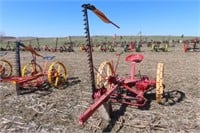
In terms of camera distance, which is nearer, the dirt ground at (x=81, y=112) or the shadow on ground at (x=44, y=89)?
the dirt ground at (x=81, y=112)

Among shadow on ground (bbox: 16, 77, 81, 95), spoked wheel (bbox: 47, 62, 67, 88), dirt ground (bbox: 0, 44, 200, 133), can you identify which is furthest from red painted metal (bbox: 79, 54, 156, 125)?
spoked wheel (bbox: 47, 62, 67, 88)

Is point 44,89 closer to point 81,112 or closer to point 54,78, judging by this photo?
point 54,78

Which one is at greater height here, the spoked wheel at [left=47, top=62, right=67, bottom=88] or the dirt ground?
the spoked wheel at [left=47, top=62, right=67, bottom=88]

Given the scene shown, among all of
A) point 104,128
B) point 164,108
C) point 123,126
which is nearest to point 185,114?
point 164,108

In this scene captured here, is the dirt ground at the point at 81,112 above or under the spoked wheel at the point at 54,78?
under

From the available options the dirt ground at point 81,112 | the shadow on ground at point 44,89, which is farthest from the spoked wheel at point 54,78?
the dirt ground at point 81,112

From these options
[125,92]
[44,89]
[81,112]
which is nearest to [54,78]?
[44,89]

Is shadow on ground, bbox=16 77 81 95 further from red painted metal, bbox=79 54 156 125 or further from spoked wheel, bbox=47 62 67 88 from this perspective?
red painted metal, bbox=79 54 156 125

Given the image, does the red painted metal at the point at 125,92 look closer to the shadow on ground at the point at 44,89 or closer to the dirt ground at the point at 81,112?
the dirt ground at the point at 81,112

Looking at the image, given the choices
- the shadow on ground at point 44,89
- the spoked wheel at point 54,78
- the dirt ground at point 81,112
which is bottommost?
the dirt ground at point 81,112

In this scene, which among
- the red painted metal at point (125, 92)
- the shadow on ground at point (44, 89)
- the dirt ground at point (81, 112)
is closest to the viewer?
the dirt ground at point (81, 112)

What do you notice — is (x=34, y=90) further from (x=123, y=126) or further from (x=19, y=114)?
(x=123, y=126)

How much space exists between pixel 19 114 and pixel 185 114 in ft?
12.8

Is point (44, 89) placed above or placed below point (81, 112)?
above
